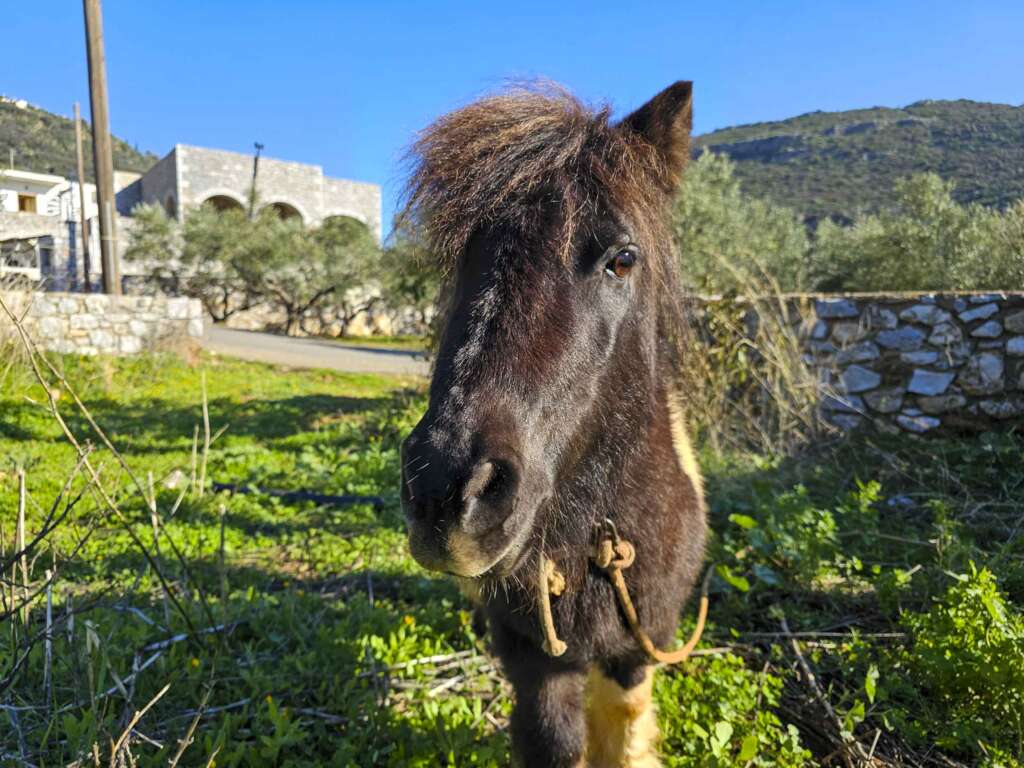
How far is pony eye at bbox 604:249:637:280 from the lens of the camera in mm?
1681

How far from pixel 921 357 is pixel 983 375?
1.72 feet

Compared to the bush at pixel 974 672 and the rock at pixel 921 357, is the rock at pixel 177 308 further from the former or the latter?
the bush at pixel 974 672

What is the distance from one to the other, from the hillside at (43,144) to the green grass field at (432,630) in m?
2.35

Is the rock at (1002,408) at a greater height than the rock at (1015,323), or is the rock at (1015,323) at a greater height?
the rock at (1015,323)

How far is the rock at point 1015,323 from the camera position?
5398 mm

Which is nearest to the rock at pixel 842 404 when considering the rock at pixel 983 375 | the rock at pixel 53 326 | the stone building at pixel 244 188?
the rock at pixel 983 375

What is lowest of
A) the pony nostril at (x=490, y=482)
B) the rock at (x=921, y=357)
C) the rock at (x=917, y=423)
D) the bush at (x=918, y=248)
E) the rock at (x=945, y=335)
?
the rock at (x=917, y=423)

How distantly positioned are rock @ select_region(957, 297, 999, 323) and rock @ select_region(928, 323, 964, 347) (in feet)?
0.39

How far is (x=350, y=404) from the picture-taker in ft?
30.9

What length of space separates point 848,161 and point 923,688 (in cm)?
4884

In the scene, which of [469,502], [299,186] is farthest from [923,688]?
[299,186]

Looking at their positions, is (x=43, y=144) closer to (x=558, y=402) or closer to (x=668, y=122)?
(x=668, y=122)

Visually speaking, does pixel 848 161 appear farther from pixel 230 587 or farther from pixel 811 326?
pixel 230 587

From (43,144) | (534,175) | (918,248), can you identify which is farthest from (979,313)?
(43,144)
